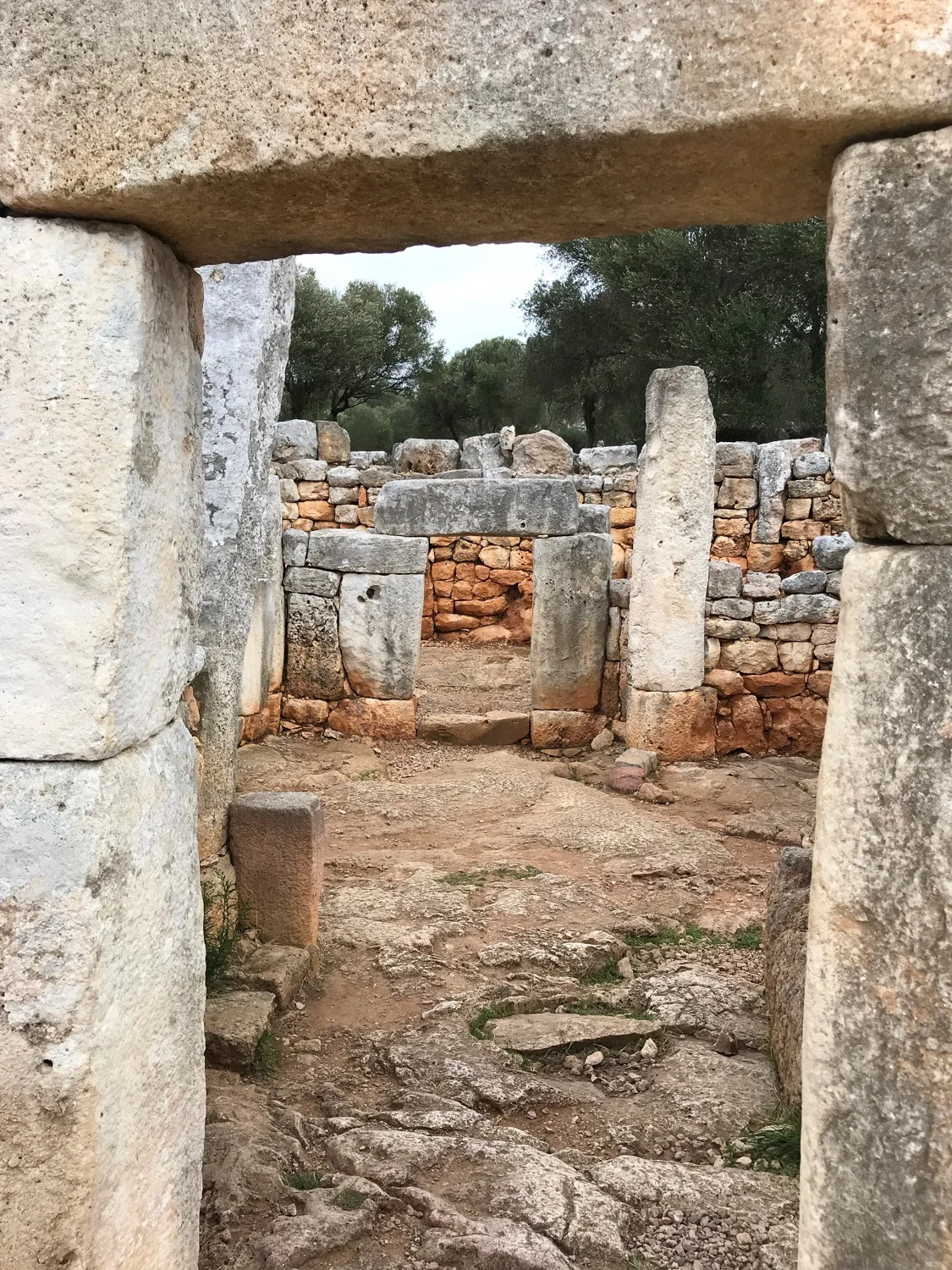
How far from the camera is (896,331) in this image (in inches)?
61.5

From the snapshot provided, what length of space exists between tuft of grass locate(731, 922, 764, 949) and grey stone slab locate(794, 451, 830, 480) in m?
8.27

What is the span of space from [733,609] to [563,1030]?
544 centimetres

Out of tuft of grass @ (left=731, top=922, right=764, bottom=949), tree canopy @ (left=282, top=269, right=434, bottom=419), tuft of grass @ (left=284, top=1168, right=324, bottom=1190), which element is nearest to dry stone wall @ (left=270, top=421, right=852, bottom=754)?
tuft of grass @ (left=731, top=922, right=764, bottom=949)

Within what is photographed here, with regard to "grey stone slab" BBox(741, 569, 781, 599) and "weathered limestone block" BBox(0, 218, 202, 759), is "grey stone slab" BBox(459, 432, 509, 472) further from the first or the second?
"weathered limestone block" BBox(0, 218, 202, 759)

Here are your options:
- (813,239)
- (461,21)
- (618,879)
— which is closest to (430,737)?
(618,879)

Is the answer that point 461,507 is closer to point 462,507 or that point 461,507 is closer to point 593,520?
point 462,507

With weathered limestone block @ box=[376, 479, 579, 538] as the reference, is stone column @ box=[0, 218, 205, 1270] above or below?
below

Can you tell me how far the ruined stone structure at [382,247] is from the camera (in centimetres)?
156

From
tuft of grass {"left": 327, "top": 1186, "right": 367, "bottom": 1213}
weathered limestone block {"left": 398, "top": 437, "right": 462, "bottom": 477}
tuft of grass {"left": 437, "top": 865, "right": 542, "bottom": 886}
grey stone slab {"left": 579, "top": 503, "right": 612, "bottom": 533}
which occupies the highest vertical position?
weathered limestone block {"left": 398, "top": 437, "right": 462, "bottom": 477}

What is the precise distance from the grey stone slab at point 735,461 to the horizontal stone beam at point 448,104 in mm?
11286

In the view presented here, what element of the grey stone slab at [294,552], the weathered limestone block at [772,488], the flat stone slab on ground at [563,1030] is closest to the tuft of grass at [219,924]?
the flat stone slab on ground at [563,1030]

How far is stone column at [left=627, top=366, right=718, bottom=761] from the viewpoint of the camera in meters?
8.38

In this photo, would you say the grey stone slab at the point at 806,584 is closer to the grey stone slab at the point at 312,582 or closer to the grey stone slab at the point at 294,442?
the grey stone slab at the point at 312,582

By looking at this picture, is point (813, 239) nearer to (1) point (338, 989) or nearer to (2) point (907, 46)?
(1) point (338, 989)
